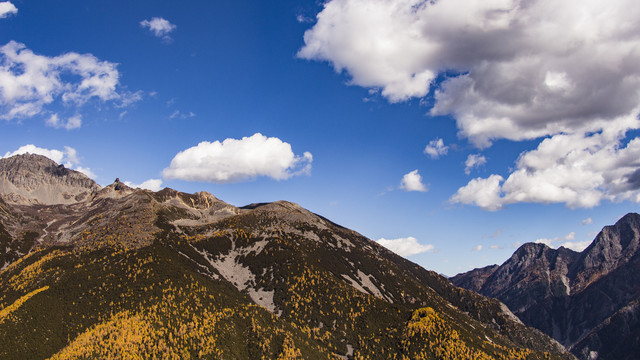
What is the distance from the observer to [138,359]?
19875 centimetres

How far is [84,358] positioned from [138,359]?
1113 inches

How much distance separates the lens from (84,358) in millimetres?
199000
